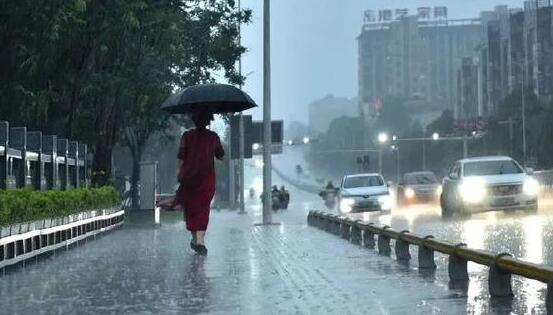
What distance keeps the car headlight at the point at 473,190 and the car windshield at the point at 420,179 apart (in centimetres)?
1827

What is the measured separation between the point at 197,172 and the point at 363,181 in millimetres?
25382

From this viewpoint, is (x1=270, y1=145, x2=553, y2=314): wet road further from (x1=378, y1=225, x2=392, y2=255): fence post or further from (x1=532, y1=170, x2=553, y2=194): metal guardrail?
(x1=532, y1=170, x2=553, y2=194): metal guardrail

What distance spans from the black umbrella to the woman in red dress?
109 centimetres

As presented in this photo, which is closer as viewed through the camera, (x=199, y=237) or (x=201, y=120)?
(x=201, y=120)

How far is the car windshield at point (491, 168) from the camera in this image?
28250 mm

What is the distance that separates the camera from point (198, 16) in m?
44.8

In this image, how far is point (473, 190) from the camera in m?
27.3

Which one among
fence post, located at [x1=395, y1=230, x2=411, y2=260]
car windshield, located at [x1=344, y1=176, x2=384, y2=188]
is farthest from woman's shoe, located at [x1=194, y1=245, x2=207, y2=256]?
Answer: car windshield, located at [x1=344, y1=176, x2=384, y2=188]

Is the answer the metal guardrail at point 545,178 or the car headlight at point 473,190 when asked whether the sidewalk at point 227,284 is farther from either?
the metal guardrail at point 545,178

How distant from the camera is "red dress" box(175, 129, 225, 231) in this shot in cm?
1537

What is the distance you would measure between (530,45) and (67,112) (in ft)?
366

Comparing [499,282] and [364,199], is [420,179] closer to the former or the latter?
[364,199]

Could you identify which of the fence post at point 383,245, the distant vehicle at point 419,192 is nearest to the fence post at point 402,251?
the fence post at point 383,245

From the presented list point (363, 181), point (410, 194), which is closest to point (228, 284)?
point (363, 181)
